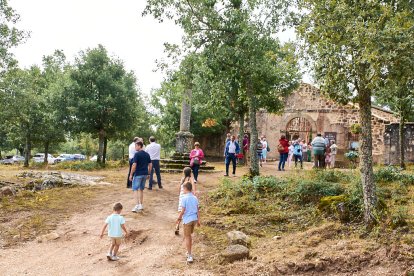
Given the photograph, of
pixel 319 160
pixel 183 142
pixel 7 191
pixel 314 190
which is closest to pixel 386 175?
pixel 314 190

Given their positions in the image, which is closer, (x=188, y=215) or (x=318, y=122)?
(x=188, y=215)

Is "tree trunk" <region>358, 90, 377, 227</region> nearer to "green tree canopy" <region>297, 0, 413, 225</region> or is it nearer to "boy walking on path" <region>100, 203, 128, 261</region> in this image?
Result: "green tree canopy" <region>297, 0, 413, 225</region>

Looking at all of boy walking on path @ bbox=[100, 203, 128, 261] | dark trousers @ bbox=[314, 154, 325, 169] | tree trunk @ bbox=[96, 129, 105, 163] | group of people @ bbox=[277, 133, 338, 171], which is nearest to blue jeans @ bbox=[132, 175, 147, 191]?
boy walking on path @ bbox=[100, 203, 128, 261]

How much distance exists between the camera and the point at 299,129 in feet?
91.8

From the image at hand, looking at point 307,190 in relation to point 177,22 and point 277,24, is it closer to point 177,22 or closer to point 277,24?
point 277,24

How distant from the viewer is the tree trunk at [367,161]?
772cm

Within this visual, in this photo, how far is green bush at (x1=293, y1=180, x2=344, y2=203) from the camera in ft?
33.7

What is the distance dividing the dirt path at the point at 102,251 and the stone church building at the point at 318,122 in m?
15.4

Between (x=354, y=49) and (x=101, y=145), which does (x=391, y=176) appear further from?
(x=101, y=145)

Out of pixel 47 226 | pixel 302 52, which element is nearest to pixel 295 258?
pixel 302 52

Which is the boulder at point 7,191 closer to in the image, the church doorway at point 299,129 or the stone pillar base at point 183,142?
the stone pillar base at point 183,142

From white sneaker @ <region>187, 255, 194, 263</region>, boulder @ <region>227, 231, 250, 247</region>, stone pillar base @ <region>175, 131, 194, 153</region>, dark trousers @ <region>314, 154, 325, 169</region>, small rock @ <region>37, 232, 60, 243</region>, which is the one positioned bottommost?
small rock @ <region>37, 232, 60, 243</region>

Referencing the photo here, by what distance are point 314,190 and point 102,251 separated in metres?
5.83

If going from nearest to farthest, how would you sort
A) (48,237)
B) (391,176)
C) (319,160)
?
(48,237) < (391,176) < (319,160)
